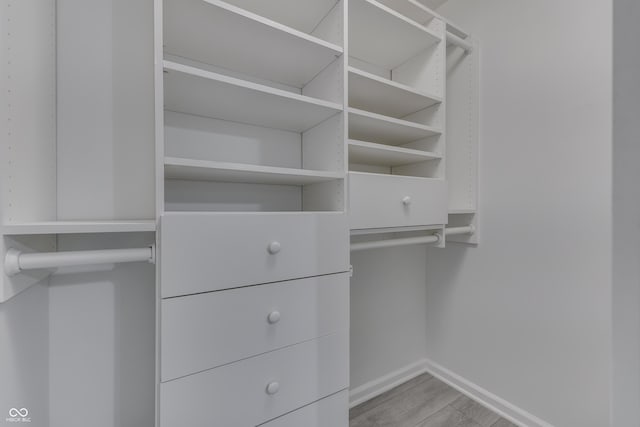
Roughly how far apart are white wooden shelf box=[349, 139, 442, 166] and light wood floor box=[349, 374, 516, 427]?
140 centimetres

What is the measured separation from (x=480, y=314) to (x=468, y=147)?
1.01 metres

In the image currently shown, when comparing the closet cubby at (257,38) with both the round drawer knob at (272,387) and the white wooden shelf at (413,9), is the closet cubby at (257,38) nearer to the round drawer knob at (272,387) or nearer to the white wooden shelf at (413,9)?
the white wooden shelf at (413,9)

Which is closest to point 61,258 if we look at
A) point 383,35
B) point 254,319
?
point 254,319

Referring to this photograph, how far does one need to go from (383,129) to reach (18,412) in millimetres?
1646

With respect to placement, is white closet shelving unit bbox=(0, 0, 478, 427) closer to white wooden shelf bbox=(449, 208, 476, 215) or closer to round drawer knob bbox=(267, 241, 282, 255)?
round drawer knob bbox=(267, 241, 282, 255)

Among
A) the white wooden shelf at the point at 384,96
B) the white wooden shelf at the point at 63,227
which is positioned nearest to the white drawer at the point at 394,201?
the white wooden shelf at the point at 384,96

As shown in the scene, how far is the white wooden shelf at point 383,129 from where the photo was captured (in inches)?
44.4

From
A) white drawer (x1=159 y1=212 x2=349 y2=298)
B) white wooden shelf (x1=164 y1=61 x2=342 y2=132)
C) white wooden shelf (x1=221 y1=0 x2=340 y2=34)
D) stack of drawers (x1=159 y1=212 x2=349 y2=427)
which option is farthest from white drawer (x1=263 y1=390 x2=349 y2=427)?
white wooden shelf (x1=221 y1=0 x2=340 y2=34)

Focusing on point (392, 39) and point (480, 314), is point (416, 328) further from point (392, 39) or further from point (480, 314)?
point (392, 39)

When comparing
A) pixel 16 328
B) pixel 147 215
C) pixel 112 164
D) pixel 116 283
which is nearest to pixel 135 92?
pixel 112 164

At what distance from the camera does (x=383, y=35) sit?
1.30m

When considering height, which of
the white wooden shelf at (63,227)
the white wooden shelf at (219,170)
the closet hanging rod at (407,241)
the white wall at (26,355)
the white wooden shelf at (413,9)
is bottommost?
the white wall at (26,355)

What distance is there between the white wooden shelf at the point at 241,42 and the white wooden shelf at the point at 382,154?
1.20ft

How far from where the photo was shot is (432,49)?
1.36 meters
